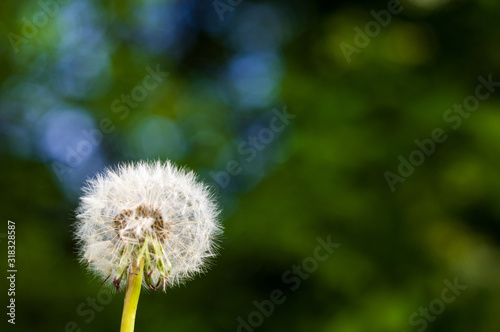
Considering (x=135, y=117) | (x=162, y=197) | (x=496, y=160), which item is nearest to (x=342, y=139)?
(x=496, y=160)

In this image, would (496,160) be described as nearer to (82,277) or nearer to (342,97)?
(342,97)

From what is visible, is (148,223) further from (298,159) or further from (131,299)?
(298,159)

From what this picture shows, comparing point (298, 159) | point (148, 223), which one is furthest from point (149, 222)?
point (298, 159)

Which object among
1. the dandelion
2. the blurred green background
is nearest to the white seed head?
the dandelion

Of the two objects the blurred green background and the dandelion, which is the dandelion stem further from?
the blurred green background

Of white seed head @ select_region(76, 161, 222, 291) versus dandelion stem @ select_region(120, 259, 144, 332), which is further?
white seed head @ select_region(76, 161, 222, 291)

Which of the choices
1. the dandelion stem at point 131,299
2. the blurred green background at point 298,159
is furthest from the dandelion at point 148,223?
the blurred green background at point 298,159

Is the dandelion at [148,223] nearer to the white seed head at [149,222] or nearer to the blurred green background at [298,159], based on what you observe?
the white seed head at [149,222]

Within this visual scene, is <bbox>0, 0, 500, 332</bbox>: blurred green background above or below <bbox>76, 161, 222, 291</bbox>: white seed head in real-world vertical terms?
above
